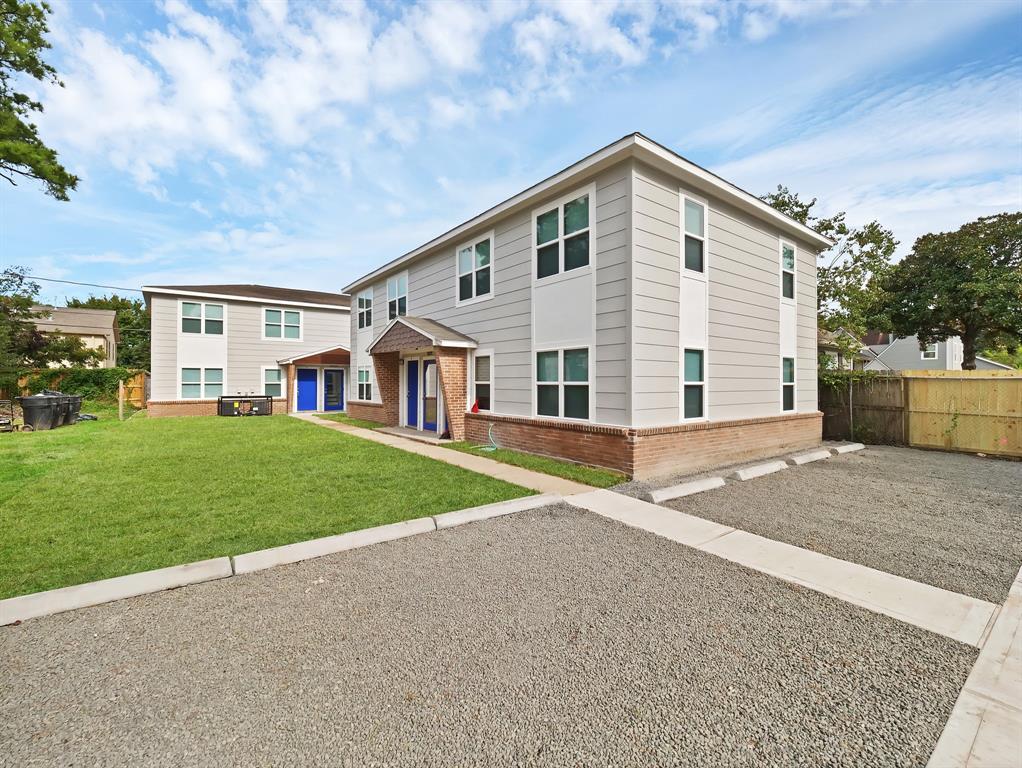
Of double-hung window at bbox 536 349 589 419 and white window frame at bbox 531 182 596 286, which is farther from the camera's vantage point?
double-hung window at bbox 536 349 589 419

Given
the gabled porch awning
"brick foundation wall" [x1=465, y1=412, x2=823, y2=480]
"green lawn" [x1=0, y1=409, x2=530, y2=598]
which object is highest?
the gabled porch awning

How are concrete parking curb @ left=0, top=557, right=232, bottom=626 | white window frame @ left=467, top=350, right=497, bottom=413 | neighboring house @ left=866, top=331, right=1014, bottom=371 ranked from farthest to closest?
neighboring house @ left=866, top=331, right=1014, bottom=371 → white window frame @ left=467, top=350, right=497, bottom=413 → concrete parking curb @ left=0, top=557, right=232, bottom=626

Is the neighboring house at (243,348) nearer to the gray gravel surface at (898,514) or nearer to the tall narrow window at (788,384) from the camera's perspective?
the tall narrow window at (788,384)

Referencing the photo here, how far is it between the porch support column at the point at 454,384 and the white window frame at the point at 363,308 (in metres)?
7.52

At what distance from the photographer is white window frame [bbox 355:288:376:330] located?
17469 millimetres

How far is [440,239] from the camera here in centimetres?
1228

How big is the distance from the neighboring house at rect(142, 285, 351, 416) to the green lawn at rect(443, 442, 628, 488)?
14513mm

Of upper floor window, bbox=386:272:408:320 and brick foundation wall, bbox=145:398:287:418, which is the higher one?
upper floor window, bbox=386:272:408:320

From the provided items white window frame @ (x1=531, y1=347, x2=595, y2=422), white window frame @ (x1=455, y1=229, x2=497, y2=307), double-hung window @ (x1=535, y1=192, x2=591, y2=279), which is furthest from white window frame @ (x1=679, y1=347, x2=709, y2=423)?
white window frame @ (x1=455, y1=229, x2=497, y2=307)

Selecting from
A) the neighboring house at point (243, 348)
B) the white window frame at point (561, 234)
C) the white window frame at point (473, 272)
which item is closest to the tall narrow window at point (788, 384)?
the white window frame at point (561, 234)

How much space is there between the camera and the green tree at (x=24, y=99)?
38.5 ft

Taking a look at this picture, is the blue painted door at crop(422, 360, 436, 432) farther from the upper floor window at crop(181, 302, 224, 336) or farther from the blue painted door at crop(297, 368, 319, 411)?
the upper floor window at crop(181, 302, 224, 336)

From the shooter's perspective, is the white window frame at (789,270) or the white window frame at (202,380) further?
the white window frame at (202,380)

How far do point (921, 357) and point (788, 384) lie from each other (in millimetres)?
35443
